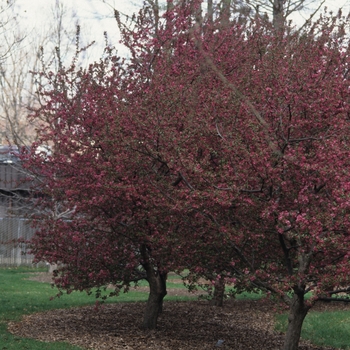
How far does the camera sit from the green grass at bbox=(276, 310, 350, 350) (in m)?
10.1

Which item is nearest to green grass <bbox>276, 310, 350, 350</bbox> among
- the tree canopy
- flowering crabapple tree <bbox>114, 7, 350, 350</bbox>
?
the tree canopy

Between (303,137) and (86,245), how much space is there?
3.93 meters

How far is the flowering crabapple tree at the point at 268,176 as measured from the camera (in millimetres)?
6484

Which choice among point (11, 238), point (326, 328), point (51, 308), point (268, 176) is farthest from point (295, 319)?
point (11, 238)

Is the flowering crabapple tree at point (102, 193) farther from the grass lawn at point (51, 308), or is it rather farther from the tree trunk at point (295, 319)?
the tree trunk at point (295, 319)

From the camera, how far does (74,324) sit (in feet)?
34.2

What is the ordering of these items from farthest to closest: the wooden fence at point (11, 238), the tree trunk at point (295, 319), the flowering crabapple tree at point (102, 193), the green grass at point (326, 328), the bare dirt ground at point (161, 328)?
the wooden fence at point (11, 238) < the green grass at point (326, 328) < the bare dirt ground at point (161, 328) < the flowering crabapple tree at point (102, 193) < the tree trunk at point (295, 319)

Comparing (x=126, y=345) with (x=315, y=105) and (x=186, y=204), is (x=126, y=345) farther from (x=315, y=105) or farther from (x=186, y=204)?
(x=315, y=105)

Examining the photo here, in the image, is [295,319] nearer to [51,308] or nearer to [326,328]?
[326,328]

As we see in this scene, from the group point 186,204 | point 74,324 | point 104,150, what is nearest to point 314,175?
point 186,204

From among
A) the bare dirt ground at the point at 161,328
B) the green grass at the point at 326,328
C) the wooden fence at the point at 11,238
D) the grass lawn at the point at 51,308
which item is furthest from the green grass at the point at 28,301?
the green grass at the point at 326,328

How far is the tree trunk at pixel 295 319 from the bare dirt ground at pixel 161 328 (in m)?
1.72

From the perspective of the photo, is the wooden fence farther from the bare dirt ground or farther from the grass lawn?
the bare dirt ground

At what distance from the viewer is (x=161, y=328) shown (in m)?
10.4
